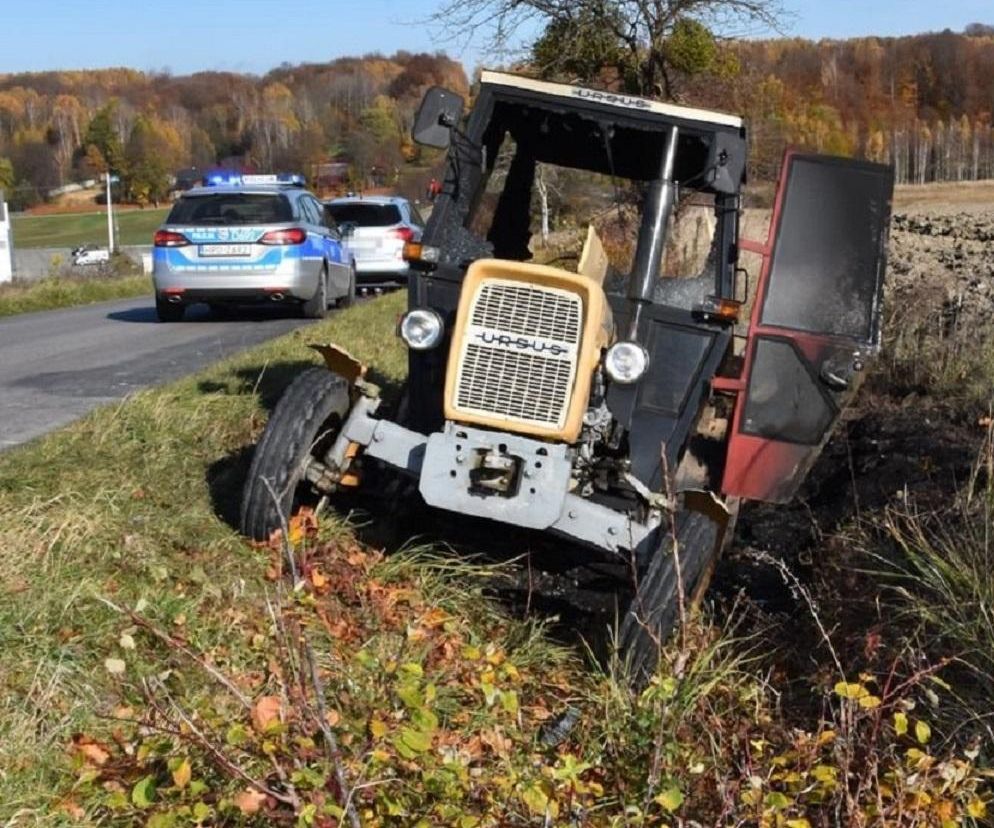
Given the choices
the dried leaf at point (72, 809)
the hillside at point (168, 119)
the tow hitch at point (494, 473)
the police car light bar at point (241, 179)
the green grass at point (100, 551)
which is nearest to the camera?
the dried leaf at point (72, 809)

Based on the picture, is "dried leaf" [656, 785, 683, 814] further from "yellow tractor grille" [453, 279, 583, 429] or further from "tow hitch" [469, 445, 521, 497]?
"yellow tractor grille" [453, 279, 583, 429]

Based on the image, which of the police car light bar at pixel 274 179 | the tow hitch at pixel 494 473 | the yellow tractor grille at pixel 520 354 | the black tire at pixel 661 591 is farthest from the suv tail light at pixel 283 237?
the black tire at pixel 661 591

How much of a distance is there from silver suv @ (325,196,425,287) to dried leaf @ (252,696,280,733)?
61.0ft

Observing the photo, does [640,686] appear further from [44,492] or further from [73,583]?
[44,492]

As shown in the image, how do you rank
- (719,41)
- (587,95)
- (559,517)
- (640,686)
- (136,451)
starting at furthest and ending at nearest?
(719,41)
(136,451)
(587,95)
(559,517)
(640,686)

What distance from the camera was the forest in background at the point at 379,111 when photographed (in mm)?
21984

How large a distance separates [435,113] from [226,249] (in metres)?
10.2

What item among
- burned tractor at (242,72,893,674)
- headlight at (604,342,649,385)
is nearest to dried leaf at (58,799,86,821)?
burned tractor at (242,72,893,674)

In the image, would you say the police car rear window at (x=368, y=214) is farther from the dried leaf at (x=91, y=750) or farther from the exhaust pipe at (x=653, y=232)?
the dried leaf at (x=91, y=750)

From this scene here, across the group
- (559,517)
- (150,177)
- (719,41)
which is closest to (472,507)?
(559,517)

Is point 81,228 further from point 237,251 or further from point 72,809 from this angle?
point 72,809

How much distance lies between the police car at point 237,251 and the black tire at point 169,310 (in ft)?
0.04

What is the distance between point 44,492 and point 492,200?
2.65 m

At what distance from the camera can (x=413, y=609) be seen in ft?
20.2
